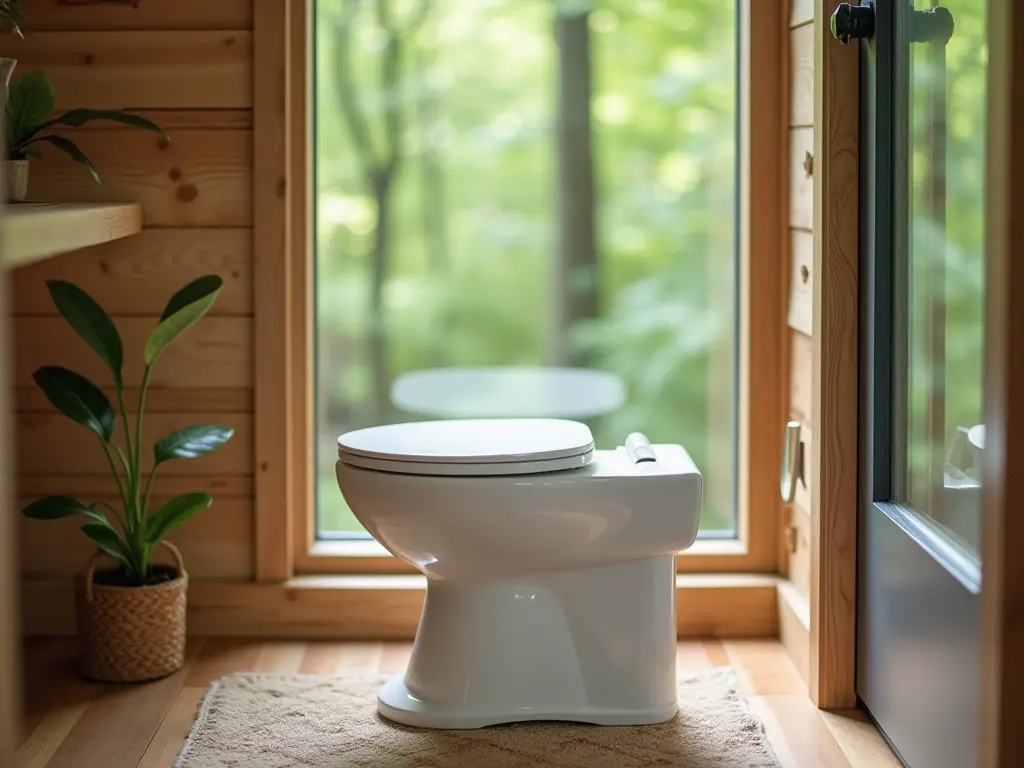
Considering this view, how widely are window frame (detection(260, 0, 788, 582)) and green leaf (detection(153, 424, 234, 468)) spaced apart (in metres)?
0.25

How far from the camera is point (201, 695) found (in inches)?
100

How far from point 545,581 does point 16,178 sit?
1.29m

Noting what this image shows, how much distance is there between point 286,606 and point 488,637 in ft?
2.26

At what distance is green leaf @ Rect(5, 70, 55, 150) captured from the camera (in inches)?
101

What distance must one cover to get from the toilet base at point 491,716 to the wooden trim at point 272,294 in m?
0.63

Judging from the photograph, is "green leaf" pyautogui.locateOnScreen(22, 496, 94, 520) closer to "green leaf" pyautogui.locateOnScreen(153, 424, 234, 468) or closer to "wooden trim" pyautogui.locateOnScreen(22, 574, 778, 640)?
"green leaf" pyautogui.locateOnScreen(153, 424, 234, 468)

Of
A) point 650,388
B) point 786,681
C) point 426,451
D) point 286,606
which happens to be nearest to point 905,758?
point 786,681

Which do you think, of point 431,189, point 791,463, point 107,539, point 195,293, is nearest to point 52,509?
point 107,539

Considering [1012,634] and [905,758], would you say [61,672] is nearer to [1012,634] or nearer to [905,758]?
[905,758]

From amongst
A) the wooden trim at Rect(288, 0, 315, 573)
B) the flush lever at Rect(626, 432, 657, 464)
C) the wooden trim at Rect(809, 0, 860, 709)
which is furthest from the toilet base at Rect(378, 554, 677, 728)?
the wooden trim at Rect(288, 0, 315, 573)

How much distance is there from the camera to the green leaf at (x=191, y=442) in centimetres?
257

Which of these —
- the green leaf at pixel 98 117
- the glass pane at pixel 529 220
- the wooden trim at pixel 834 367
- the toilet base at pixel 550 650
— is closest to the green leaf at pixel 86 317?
the green leaf at pixel 98 117

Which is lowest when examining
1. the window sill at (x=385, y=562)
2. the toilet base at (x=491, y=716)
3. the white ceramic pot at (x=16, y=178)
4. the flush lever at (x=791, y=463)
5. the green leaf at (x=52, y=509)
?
the toilet base at (x=491, y=716)

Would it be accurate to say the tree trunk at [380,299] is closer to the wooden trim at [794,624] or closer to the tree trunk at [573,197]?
the tree trunk at [573,197]
